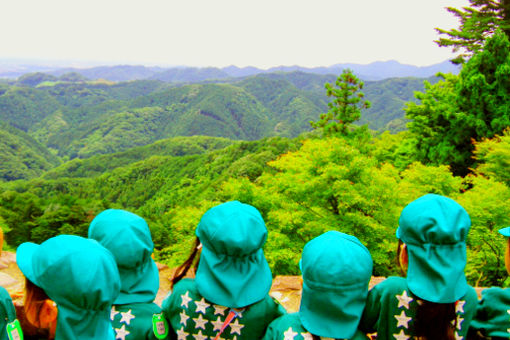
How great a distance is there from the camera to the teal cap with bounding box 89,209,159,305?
2.25 meters

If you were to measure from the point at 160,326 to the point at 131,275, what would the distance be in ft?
1.23

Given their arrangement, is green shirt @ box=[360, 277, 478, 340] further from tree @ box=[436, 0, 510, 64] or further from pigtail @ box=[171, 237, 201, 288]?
tree @ box=[436, 0, 510, 64]

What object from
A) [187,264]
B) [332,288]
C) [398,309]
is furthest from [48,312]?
[398,309]

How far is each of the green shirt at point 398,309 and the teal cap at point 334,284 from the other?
1.01ft

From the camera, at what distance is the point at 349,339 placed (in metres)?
1.90

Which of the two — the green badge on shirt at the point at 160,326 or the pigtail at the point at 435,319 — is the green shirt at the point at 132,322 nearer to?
the green badge on shirt at the point at 160,326

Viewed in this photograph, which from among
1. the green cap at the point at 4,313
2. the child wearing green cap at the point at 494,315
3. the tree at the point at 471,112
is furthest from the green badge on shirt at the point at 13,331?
the tree at the point at 471,112

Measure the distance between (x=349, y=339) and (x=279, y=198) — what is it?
6592 mm

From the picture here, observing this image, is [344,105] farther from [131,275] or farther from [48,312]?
[48,312]

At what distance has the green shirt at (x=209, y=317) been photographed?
84.3 inches

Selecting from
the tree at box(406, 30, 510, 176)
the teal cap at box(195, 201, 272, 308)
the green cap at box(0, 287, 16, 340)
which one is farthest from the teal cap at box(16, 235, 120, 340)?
the tree at box(406, 30, 510, 176)

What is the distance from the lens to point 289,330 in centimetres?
195

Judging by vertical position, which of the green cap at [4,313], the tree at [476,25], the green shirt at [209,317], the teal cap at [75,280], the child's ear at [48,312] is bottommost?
the green shirt at [209,317]

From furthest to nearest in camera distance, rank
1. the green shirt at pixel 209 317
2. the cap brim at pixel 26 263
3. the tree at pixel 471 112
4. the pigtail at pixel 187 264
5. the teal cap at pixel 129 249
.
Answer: the tree at pixel 471 112, the pigtail at pixel 187 264, the teal cap at pixel 129 249, the green shirt at pixel 209 317, the cap brim at pixel 26 263
